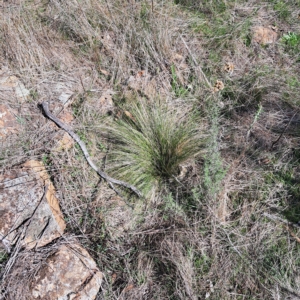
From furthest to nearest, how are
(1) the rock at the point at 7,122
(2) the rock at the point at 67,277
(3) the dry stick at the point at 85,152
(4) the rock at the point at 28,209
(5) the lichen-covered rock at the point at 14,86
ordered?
1. (5) the lichen-covered rock at the point at 14,86
2. (1) the rock at the point at 7,122
3. (3) the dry stick at the point at 85,152
4. (4) the rock at the point at 28,209
5. (2) the rock at the point at 67,277

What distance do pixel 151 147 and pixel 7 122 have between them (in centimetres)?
110

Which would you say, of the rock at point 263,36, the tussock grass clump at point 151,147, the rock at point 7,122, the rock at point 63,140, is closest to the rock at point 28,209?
the rock at point 63,140

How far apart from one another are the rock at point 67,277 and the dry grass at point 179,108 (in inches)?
→ 3.7

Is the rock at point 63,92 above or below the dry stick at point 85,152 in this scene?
above

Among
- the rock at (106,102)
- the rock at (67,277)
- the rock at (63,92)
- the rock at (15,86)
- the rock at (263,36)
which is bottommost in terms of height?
the rock at (67,277)

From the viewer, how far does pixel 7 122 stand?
238 centimetres

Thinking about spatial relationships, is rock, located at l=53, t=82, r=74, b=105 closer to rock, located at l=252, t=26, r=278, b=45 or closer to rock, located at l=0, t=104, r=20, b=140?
rock, located at l=0, t=104, r=20, b=140

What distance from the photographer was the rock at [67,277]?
176 cm

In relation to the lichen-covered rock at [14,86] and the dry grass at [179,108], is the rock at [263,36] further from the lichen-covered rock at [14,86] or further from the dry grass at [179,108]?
the lichen-covered rock at [14,86]

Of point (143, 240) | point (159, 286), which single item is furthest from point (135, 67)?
point (159, 286)

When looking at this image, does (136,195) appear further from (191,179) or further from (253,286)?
(253,286)

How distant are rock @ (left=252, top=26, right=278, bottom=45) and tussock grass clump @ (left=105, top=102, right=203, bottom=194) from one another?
125 cm

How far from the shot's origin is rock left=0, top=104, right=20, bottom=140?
7.66 ft

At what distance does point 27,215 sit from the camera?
1.96 metres
